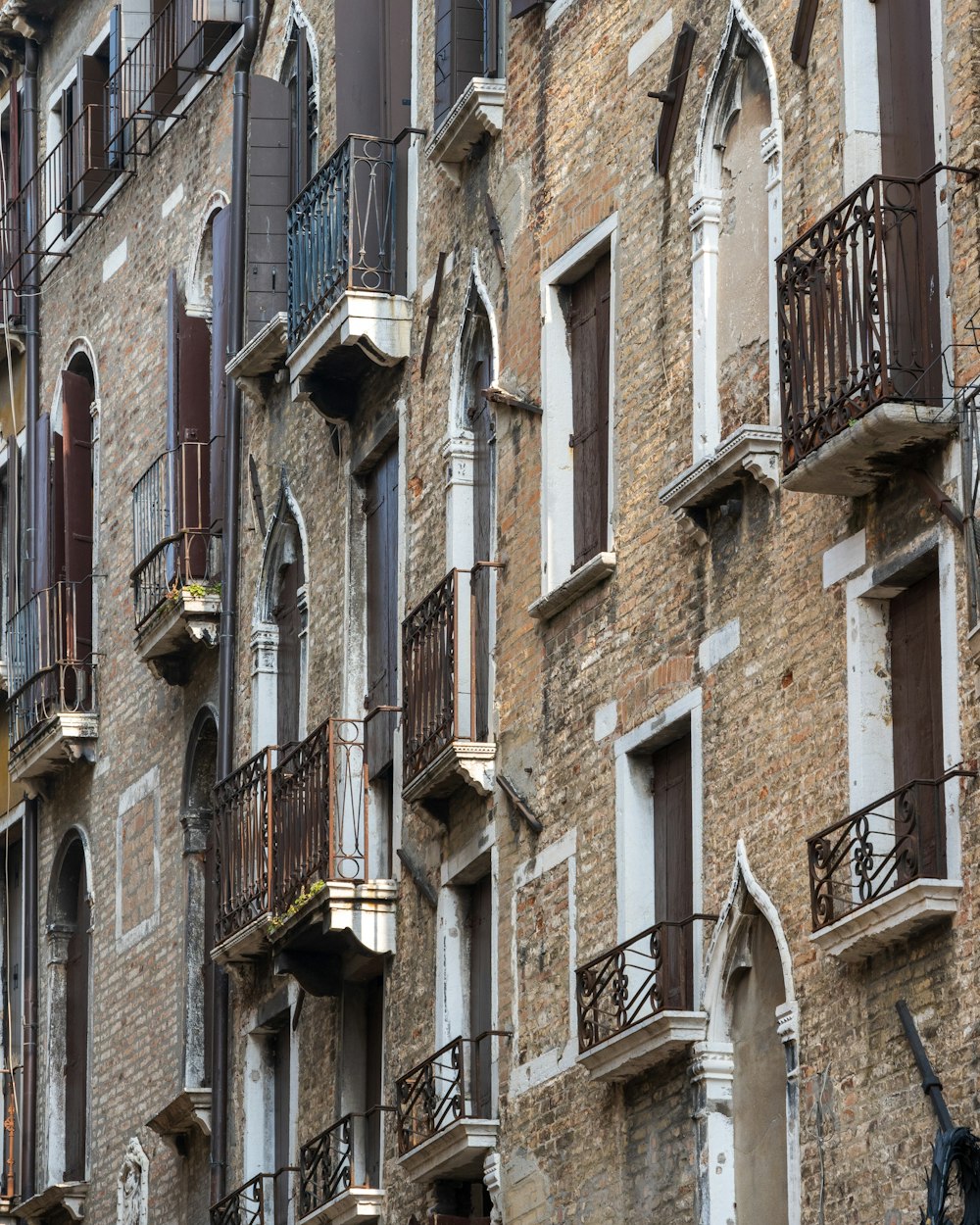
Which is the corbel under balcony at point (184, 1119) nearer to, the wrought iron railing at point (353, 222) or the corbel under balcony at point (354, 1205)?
the corbel under balcony at point (354, 1205)

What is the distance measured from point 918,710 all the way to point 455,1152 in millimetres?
5282

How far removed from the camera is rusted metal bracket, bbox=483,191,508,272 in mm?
20594

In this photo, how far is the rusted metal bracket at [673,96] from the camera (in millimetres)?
18172

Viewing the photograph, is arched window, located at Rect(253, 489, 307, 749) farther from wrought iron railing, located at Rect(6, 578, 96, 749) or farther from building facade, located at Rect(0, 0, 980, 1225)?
wrought iron railing, located at Rect(6, 578, 96, 749)

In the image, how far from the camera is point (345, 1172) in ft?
71.1

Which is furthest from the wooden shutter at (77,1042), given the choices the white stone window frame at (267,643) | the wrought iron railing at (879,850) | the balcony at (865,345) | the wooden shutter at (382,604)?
the balcony at (865,345)

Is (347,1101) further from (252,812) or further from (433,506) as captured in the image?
(433,506)

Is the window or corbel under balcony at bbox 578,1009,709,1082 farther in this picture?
the window

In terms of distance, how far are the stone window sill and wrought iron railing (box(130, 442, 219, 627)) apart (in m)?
6.73

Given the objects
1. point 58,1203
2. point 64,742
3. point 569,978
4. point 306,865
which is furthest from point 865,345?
point 58,1203

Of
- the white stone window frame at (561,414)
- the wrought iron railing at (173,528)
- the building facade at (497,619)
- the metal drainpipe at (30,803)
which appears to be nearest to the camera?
the building facade at (497,619)

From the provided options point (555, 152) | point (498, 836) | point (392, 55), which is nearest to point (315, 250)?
point (392, 55)

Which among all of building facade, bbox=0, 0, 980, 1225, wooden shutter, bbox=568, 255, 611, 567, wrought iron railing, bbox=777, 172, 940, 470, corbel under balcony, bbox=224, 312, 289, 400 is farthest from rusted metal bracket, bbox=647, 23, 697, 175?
corbel under balcony, bbox=224, 312, 289, 400

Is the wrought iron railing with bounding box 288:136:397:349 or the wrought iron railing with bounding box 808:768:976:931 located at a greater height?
the wrought iron railing with bounding box 288:136:397:349
